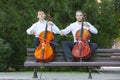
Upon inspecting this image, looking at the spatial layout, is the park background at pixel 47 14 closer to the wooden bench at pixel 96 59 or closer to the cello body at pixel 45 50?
the wooden bench at pixel 96 59

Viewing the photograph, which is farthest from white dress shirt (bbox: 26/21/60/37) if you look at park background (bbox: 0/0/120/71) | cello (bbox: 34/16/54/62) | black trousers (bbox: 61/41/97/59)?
park background (bbox: 0/0/120/71)

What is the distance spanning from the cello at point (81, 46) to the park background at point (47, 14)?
2.58 metres

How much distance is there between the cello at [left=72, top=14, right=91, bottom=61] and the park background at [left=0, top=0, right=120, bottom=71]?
2.58m

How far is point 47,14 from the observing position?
13.0m

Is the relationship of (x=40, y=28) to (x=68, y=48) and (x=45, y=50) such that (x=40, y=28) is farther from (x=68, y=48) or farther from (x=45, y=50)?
(x=68, y=48)

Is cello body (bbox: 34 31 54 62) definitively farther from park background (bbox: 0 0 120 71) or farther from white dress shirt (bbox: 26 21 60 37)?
park background (bbox: 0 0 120 71)

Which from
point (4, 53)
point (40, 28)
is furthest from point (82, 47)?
point (4, 53)

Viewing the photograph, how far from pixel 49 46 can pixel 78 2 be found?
3.27m

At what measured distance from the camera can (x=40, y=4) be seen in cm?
1320

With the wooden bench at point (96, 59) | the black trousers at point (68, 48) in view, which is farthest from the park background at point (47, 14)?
the black trousers at point (68, 48)

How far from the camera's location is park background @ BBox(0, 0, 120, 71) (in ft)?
42.5

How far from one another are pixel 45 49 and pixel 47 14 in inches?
121

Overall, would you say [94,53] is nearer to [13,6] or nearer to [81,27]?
[81,27]

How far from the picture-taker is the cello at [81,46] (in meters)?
10.2
